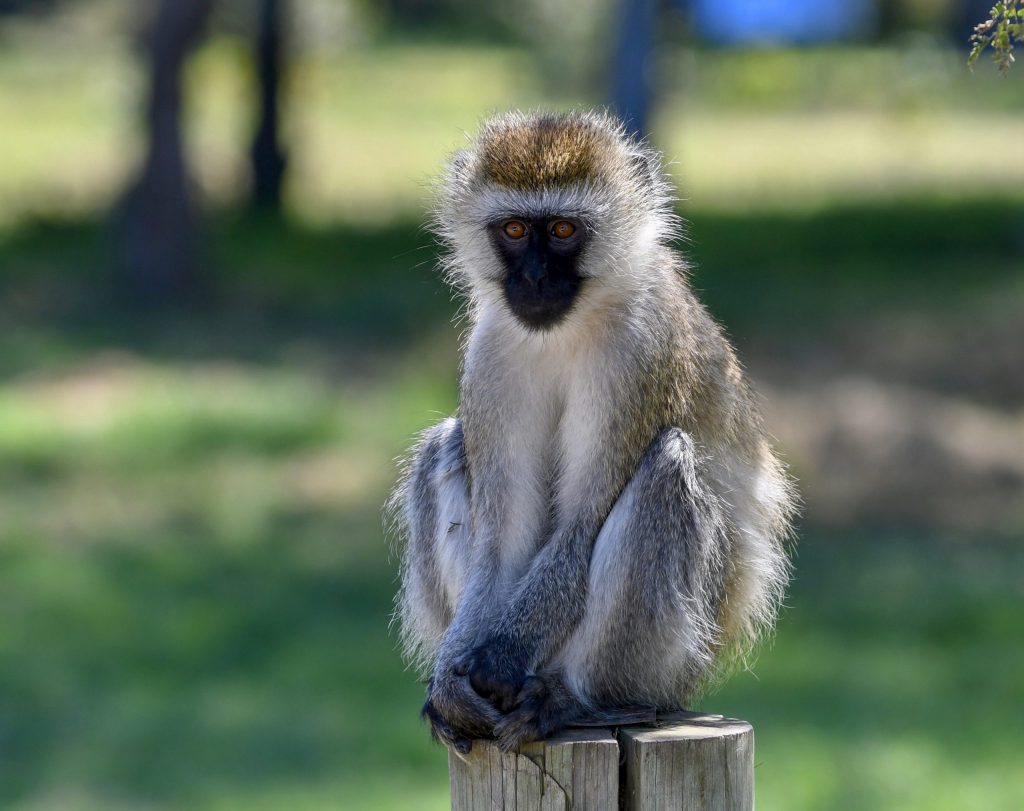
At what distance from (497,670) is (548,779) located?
2.42 ft

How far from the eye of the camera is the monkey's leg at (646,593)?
4.44 m

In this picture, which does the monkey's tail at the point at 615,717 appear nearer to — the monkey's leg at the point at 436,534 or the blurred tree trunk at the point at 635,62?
the monkey's leg at the point at 436,534

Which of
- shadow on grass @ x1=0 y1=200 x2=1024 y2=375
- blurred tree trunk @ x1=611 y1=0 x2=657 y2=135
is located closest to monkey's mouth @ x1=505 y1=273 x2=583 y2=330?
shadow on grass @ x1=0 y1=200 x2=1024 y2=375

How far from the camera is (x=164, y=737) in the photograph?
8578mm

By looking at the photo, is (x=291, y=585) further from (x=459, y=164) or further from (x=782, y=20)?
(x=782, y=20)

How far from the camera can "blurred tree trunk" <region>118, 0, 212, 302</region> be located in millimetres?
16312

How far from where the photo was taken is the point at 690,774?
363cm

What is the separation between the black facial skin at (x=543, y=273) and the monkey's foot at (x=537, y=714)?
1008 millimetres

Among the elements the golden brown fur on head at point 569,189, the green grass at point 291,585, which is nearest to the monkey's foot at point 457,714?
the golden brown fur on head at point 569,189

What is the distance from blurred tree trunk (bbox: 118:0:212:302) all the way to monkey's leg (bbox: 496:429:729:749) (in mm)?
12496

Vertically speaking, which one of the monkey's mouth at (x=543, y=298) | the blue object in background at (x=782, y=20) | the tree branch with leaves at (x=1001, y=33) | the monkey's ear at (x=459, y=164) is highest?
the blue object in background at (x=782, y=20)

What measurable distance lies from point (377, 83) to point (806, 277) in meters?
21.4

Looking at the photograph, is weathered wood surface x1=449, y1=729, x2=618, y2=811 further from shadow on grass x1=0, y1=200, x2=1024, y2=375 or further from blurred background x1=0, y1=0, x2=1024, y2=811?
shadow on grass x1=0, y1=200, x2=1024, y2=375

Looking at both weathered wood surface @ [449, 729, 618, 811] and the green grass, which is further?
the green grass
